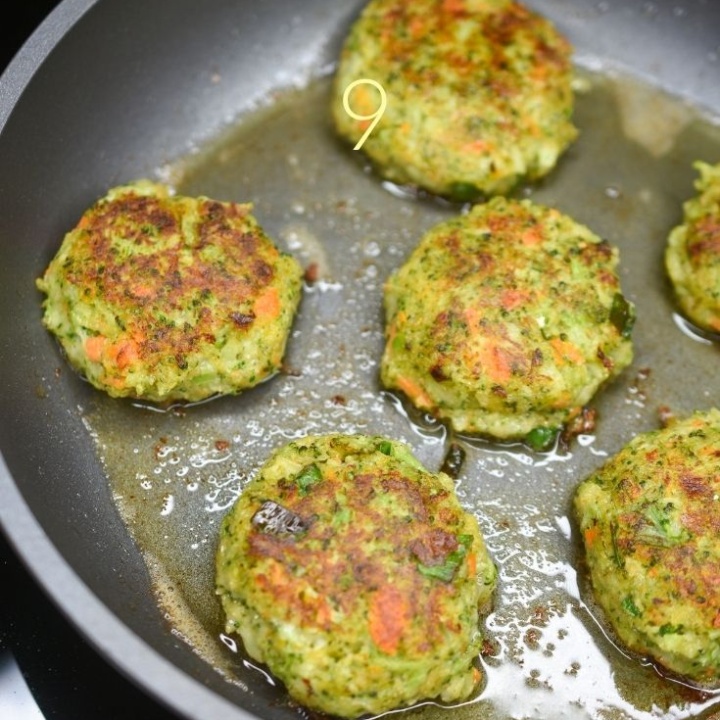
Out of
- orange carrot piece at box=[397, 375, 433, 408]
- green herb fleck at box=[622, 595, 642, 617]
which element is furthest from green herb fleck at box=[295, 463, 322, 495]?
green herb fleck at box=[622, 595, 642, 617]

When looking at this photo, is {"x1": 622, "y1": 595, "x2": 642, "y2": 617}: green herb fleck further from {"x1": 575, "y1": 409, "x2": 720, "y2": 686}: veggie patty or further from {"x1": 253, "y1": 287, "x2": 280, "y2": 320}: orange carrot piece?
{"x1": 253, "y1": 287, "x2": 280, "y2": 320}: orange carrot piece

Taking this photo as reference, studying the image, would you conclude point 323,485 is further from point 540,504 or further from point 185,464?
point 540,504

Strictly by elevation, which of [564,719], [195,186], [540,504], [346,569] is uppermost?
[195,186]

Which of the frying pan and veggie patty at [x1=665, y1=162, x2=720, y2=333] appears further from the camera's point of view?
veggie patty at [x1=665, y1=162, x2=720, y2=333]

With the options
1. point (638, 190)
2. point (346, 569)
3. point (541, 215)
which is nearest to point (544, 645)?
point (346, 569)

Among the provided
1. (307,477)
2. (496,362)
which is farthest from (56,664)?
(496,362)

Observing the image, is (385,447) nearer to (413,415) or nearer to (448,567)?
(413,415)
